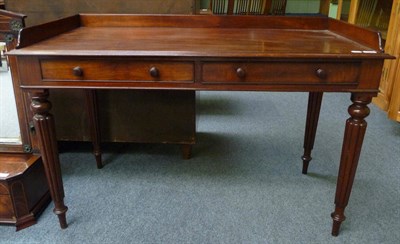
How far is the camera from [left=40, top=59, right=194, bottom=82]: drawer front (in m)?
1.21

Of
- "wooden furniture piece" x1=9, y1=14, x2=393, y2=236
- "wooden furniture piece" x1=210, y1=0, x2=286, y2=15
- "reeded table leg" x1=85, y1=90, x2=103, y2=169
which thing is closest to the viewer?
"wooden furniture piece" x1=9, y1=14, x2=393, y2=236

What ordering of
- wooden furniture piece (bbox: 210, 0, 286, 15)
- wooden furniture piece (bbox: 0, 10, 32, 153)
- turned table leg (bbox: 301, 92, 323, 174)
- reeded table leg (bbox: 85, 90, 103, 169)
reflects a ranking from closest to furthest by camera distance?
1. wooden furniture piece (bbox: 0, 10, 32, 153)
2. turned table leg (bbox: 301, 92, 323, 174)
3. reeded table leg (bbox: 85, 90, 103, 169)
4. wooden furniture piece (bbox: 210, 0, 286, 15)

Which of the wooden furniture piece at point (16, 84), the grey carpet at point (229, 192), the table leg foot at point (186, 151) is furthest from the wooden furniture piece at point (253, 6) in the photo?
the wooden furniture piece at point (16, 84)

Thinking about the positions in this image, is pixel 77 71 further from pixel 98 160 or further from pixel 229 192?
pixel 229 192

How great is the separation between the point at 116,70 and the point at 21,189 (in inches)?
27.2

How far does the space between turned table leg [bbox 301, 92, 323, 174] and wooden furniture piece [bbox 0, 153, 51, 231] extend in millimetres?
1357

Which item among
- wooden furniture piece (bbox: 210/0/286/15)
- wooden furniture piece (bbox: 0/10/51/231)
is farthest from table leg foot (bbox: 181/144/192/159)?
wooden furniture piece (bbox: 210/0/286/15)

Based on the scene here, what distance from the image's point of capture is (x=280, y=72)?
1207 millimetres

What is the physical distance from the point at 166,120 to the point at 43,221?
0.83m

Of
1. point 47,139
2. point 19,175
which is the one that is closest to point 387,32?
point 47,139

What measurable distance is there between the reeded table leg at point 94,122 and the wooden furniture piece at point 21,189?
39cm

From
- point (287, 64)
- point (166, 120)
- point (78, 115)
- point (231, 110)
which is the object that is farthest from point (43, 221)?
point (231, 110)

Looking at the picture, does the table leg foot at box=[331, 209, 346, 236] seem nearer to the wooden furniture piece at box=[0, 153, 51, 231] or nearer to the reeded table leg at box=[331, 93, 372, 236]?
the reeded table leg at box=[331, 93, 372, 236]

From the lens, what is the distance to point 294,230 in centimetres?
149
